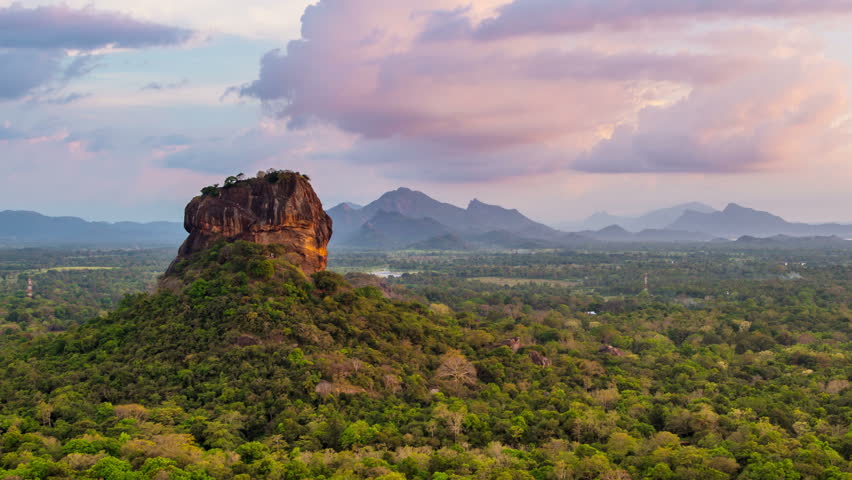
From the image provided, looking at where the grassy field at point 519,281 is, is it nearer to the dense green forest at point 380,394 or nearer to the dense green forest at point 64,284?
the dense green forest at point 380,394

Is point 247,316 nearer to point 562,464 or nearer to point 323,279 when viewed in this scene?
point 323,279

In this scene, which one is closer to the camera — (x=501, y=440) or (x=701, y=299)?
(x=501, y=440)

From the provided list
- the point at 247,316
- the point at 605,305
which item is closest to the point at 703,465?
the point at 247,316

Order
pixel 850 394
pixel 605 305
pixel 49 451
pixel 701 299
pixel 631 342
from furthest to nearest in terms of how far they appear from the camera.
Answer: pixel 701 299 → pixel 605 305 → pixel 631 342 → pixel 850 394 → pixel 49 451

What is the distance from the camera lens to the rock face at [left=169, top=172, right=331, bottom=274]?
4288 cm

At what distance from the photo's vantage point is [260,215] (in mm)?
43062

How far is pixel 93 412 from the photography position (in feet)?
90.9

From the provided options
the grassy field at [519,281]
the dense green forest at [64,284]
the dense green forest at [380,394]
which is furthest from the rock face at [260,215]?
the grassy field at [519,281]

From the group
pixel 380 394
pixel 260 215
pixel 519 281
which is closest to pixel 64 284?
pixel 260 215

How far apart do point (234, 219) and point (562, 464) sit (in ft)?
101

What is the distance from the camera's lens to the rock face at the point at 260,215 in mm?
42875

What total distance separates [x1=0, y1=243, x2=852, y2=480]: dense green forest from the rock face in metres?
2.05

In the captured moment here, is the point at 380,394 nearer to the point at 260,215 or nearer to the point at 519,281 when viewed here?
the point at 260,215

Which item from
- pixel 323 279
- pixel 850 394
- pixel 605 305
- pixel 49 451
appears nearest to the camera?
pixel 49 451
